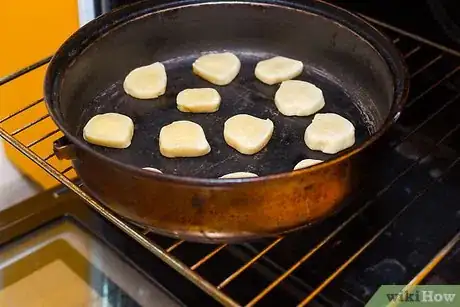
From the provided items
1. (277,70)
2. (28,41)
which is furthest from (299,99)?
(28,41)

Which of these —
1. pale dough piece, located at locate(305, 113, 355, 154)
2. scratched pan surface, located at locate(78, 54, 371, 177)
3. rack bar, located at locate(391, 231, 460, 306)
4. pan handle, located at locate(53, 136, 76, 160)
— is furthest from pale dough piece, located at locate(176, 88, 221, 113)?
rack bar, located at locate(391, 231, 460, 306)

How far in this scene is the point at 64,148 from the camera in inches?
27.2

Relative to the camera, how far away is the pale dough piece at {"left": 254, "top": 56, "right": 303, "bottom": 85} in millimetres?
991

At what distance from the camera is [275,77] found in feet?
3.24

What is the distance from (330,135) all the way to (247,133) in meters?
0.11

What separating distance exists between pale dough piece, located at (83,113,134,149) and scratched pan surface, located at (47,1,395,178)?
0.04 feet

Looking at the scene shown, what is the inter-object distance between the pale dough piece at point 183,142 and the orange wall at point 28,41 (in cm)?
34

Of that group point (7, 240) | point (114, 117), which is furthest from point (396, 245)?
point (7, 240)

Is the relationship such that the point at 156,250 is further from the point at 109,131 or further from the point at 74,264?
the point at 74,264

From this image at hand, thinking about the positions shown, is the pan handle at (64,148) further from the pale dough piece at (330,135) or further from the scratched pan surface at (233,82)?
the pale dough piece at (330,135)

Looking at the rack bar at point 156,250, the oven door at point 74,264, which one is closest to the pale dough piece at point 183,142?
the rack bar at point 156,250

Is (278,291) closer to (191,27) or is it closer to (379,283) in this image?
(379,283)

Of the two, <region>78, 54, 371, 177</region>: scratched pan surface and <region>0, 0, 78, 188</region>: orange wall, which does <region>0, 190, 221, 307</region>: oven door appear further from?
<region>78, 54, 371, 177</region>: scratched pan surface

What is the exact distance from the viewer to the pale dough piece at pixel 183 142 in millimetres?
835
